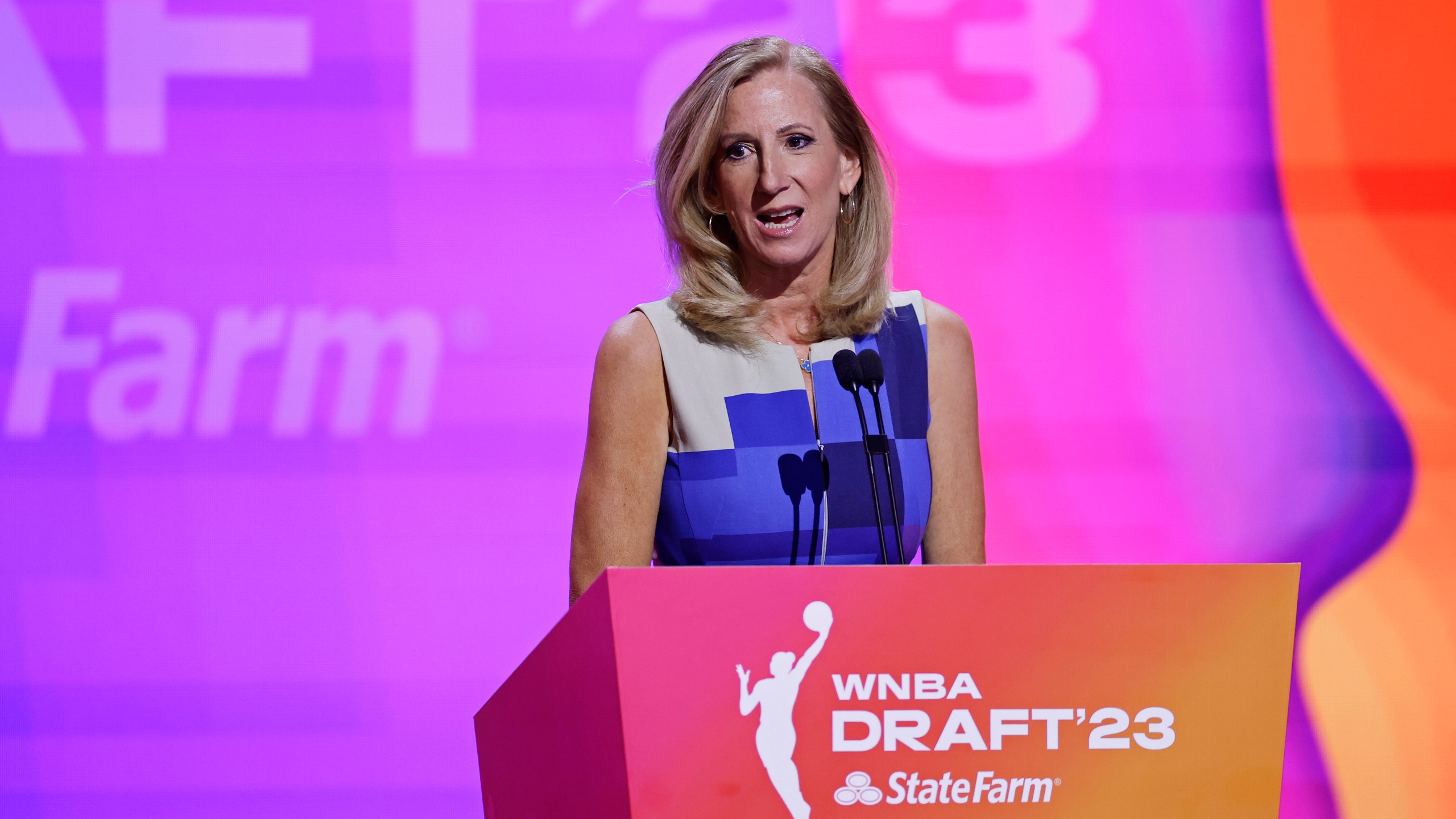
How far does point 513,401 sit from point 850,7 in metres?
1.12

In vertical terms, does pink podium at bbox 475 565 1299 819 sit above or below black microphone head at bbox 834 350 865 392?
below

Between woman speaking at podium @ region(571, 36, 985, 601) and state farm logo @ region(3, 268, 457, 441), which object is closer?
woman speaking at podium @ region(571, 36, 985, 601)

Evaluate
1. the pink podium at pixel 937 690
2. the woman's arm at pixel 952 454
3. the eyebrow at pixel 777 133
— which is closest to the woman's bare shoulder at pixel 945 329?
the woman's arm at pixel 952 454

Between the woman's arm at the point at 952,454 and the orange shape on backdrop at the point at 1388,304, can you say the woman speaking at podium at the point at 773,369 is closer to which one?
the woman's arm at the point at 952,454

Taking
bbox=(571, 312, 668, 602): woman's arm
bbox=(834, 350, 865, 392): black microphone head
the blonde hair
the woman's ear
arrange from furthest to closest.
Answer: the woman's ear < the blonde hair < bbox=(571, 312, 668, 602): woman's arm < bbox=(834, 350, 865, 392): black microphone head

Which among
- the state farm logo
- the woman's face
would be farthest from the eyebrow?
the state farm logo

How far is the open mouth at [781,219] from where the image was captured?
1885 mm

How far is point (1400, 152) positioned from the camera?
3014 millimetres

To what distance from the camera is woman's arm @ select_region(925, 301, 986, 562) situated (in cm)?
191

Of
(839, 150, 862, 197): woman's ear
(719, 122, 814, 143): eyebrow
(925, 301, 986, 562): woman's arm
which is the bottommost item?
(925, 301, 986, 562): woman's arm

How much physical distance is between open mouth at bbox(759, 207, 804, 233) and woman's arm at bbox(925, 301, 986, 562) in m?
0.26

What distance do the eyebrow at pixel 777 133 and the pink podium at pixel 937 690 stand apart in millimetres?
977

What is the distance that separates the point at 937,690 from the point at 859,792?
4.1 inches

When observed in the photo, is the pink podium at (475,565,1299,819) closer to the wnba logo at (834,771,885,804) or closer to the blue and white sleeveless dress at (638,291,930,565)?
the wnba logo at (834,771,885,804)
